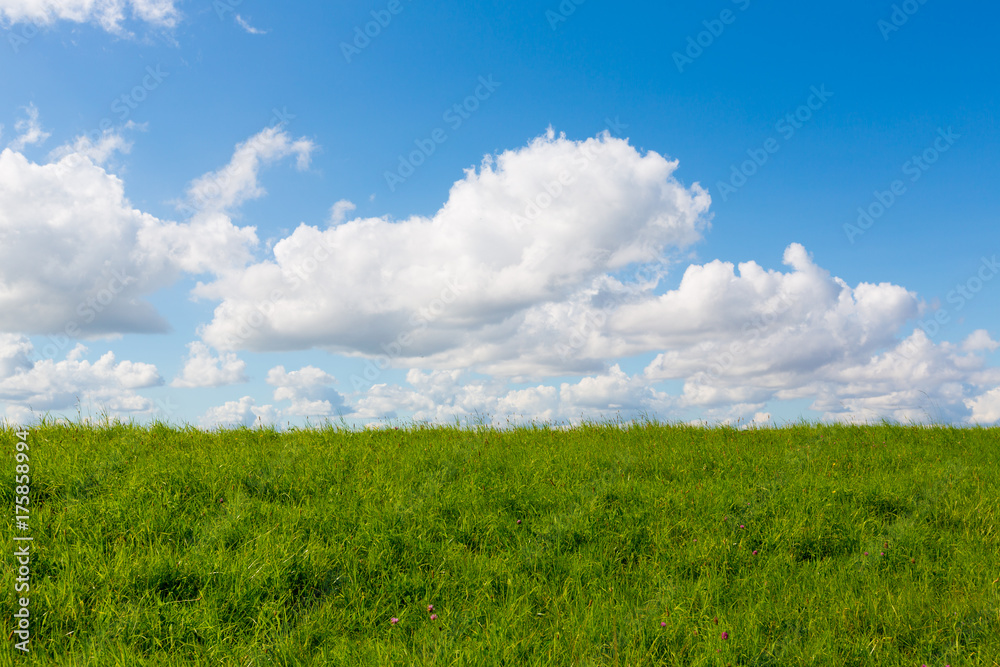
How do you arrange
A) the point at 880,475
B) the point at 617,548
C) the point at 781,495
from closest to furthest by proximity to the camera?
the point at 617,548, the point at 781,495, the point at 880,475

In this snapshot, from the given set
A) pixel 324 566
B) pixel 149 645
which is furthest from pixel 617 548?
pixel 149 645

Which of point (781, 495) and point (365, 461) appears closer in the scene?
point (781, 495)

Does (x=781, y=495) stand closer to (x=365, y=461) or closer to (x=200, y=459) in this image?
(x=365, y=461)

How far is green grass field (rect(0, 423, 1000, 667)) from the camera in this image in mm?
5496

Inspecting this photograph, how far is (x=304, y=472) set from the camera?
8.52 meters

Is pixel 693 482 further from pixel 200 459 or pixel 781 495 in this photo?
pixel 200 459

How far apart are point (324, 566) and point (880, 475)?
8.85 m

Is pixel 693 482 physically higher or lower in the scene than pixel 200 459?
lower

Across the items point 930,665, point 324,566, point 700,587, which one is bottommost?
point 930,665

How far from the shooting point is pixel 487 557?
6.84m

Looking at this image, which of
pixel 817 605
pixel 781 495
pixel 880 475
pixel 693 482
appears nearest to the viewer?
pixel 817 605

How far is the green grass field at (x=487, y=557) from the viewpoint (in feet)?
18.0

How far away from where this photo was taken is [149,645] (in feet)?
17.8

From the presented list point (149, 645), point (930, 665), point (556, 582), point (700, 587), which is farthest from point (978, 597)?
point (149, 645)
